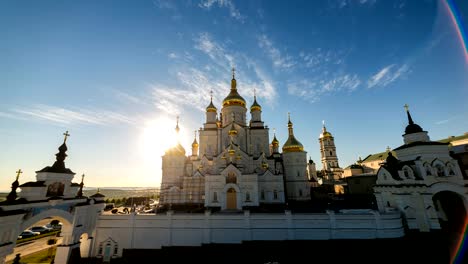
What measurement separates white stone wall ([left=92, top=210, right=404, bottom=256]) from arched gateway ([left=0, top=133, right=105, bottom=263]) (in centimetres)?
A: 172

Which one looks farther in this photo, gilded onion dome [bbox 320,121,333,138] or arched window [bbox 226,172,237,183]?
gilded onion dome [bbox 320,121,333,138]

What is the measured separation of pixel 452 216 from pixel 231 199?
20501mm

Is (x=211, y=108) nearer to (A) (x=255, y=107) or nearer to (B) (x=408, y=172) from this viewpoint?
(A) (x=255, y=107)

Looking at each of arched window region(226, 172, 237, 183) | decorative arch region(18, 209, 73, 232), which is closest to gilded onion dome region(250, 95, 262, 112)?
arched window region(226, 172, 237, 183)

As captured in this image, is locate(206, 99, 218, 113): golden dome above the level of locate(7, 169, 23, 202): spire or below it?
above

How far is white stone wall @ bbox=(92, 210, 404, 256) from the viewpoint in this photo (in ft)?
46.1

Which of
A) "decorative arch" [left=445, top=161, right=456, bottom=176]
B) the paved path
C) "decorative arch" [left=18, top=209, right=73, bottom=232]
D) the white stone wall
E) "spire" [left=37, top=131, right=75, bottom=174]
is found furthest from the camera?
the paved path

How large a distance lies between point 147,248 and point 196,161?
51.3 feet

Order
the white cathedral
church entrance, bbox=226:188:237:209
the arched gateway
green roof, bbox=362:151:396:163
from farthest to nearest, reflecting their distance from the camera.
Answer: green roof, bbox=362:151:396:163
the white cathedral
church entrance, bbox=226:188:237:209
the arched gateway

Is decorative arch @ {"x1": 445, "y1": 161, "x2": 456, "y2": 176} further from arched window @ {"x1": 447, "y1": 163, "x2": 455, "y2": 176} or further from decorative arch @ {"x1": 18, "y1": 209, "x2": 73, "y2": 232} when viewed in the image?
decorative arch @ {"x1": 18, "y1": 209, "x2": 73, "y2": 232}

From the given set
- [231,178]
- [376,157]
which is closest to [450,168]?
[231,178]

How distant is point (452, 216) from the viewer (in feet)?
51.9

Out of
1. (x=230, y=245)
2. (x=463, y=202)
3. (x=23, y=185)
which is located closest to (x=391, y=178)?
(x=463, y=202)

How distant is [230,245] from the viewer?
14.1m
